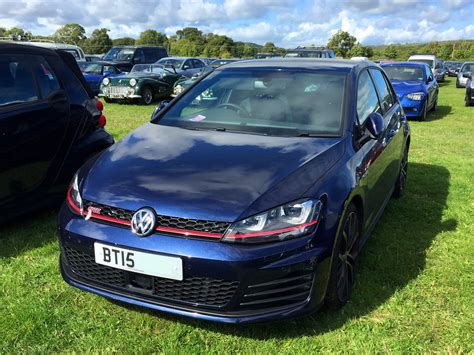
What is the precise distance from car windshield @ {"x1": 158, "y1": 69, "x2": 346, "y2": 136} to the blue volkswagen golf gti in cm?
1

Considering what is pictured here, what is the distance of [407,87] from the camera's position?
11.7 metres

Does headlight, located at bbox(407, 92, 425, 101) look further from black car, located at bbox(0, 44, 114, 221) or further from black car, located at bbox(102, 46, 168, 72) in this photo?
black car, located at bbox(102, 46, 168, 72)

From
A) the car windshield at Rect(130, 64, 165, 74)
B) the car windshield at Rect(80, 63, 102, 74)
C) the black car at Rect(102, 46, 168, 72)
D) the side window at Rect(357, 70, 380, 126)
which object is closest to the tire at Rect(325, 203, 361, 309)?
the side window at Rect(357, 70, 380, 126)

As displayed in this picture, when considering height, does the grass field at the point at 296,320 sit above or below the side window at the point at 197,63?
below

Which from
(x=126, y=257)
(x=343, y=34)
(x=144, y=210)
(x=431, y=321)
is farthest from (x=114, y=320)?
(x=343, y=34)

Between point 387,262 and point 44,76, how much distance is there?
10.9 ft

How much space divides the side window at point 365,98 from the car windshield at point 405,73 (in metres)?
9.29

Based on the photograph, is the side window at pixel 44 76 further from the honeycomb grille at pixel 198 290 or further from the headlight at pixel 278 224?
the headlight at pixel 278 224

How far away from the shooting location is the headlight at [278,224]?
7.27 feet

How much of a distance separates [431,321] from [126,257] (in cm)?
184

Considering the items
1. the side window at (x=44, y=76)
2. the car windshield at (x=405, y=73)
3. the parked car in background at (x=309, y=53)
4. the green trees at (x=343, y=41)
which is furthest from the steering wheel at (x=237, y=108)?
the green trees at (x=343, y=41)

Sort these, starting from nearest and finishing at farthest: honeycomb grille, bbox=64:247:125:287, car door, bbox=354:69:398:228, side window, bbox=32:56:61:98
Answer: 1. honeycomb grille, bbox=64:247:125:287
2. car door, bbox=354:69:398:228
3. side window, bbox=32:56:61:98

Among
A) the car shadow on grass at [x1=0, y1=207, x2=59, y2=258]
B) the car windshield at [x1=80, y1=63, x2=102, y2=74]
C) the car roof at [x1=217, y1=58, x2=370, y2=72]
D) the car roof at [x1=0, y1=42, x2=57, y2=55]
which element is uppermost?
the car roof at [x1=0, y1=42, x2=57, y2=55]

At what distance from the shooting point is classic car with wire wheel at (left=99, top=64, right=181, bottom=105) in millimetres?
13781
